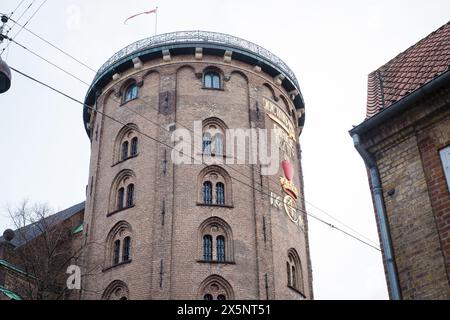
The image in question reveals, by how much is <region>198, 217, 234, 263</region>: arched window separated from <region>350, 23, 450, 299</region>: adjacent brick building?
624 inches

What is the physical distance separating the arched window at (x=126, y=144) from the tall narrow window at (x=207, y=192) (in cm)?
407

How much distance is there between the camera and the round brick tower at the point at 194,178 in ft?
86.6

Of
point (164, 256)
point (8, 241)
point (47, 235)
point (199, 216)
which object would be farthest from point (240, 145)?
point (8, 241)

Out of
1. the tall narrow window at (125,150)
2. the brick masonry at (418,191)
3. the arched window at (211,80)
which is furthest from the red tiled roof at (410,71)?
the tall narrow window at (125,150)

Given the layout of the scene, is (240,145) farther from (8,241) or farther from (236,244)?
(8,241)

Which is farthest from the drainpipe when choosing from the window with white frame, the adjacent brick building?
the window with white frame

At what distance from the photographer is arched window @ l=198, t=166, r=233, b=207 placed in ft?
92.4

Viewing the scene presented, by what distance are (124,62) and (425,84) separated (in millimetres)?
24503

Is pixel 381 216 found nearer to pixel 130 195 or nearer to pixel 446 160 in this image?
pixel 446 160

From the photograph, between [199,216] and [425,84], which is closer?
[425,84]

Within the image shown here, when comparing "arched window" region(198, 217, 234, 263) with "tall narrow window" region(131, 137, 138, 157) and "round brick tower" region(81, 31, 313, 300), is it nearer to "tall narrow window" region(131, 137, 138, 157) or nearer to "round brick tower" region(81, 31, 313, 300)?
"round brick tower" region(81, 31, 313, 300)

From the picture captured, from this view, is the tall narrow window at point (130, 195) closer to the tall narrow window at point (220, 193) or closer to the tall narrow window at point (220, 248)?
the tall narrow window at point (220, 193)

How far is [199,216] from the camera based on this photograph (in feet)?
89.3
